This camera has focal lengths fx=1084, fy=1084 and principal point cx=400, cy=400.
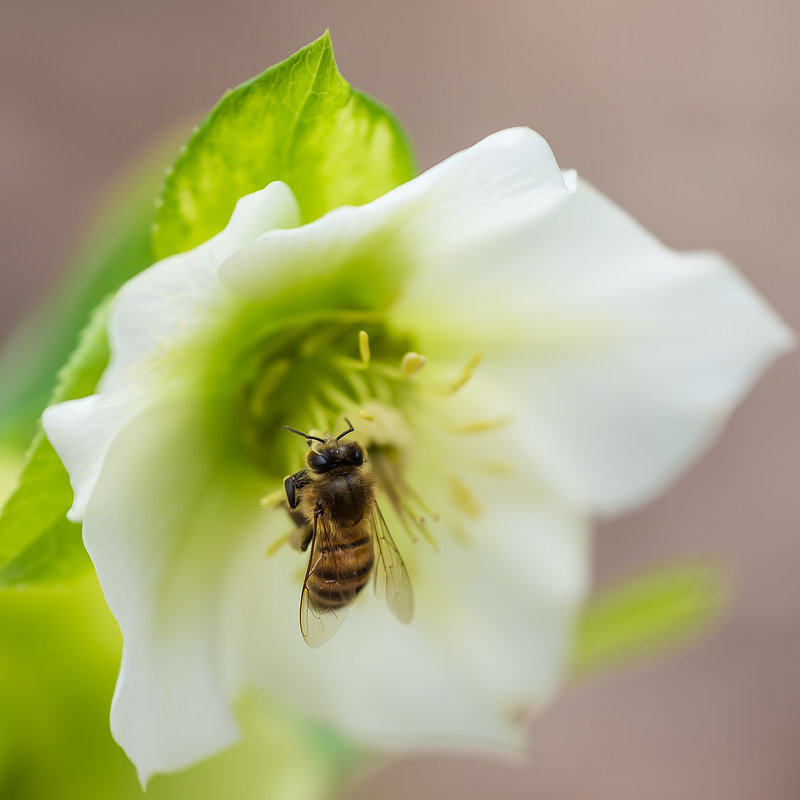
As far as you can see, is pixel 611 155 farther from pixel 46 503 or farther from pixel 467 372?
pixel 46 503

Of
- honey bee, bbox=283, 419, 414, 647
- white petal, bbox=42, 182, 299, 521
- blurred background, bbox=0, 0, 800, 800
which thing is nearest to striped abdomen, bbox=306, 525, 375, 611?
honey bee, bbox=283, 419, 414, 647

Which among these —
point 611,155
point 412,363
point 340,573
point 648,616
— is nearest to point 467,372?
point 412,363

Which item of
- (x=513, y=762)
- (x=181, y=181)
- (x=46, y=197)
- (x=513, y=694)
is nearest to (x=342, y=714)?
(x=513, y=694)

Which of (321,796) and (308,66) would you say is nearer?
(308,66)

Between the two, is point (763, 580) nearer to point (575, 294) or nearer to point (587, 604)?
point (587, 604)

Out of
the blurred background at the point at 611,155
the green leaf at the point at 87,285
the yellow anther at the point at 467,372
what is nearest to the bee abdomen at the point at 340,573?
the yellow anther at the point at 467,372

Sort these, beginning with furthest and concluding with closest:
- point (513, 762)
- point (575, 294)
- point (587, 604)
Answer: point (513, 762) < point (587, 604) < point (575, 294)

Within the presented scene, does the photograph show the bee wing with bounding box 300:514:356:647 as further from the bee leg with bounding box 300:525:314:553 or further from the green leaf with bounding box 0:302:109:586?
the green leaf with bounding box 0:302:109:586
